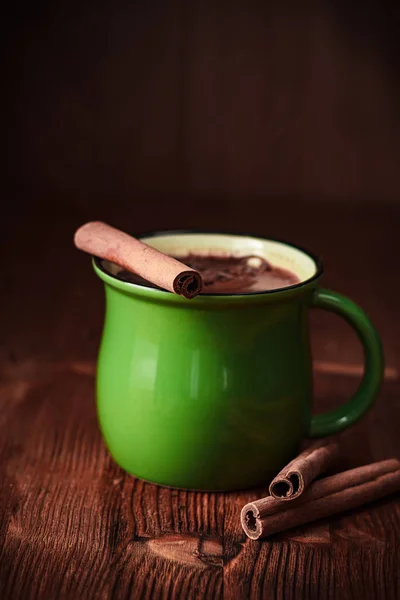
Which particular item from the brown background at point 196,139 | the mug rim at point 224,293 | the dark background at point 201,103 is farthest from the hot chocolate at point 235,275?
the dark background at point 201,103

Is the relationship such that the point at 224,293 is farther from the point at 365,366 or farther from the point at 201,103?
the point at 201,103

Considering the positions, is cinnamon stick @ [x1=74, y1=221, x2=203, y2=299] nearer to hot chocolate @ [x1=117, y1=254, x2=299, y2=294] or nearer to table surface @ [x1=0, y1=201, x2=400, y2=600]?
hot chocolate @ [x1=117, y1=254, x2=299, y2=294]

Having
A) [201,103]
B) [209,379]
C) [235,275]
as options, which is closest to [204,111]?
[201,103]

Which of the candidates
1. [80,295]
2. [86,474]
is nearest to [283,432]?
[86,474]

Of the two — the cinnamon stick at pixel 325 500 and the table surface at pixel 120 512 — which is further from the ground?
the cinnamon stick at pixel 325 500

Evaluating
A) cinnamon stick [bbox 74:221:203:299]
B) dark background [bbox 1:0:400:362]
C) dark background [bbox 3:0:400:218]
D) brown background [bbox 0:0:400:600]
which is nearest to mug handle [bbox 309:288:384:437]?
cinnamon stick [bbox 74:221:203:299]

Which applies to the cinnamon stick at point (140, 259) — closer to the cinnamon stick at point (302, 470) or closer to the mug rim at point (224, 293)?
the mug rim at point (224, 293)

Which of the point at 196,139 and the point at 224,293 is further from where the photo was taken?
the point at 196,139
